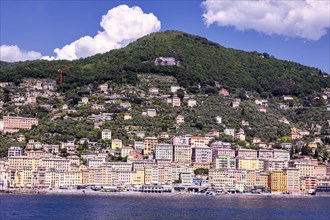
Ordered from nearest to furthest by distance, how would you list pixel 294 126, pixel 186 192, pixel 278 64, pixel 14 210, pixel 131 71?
pixel 14 210 → pixel 186 192 → pixel 294 126 → pixel 131 71 → pixel 278 64

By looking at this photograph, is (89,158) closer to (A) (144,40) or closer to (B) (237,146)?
(B) (237,146)

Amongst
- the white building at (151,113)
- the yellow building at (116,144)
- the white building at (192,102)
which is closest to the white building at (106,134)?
the yellow building at (116,144)

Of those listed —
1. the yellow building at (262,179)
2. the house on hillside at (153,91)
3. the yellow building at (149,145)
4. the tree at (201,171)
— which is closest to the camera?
the yellow building at (262,179)

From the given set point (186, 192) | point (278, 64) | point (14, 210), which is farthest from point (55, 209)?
point (278, 64)

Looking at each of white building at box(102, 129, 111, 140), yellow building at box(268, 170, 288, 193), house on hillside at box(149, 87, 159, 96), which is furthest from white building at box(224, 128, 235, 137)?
white building at box(102, 129, 111, 140)

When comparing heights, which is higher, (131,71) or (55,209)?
(131,71)

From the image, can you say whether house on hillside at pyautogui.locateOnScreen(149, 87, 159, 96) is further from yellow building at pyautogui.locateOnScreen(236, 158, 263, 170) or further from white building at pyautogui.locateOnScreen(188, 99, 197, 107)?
yellow building at pyautogui.locateOnScreen(236, 158, 263, 170)

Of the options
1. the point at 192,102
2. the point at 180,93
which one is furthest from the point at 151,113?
the point at 180,93

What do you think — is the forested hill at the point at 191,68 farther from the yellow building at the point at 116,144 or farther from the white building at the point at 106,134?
the yellow building at the point at 116,144
